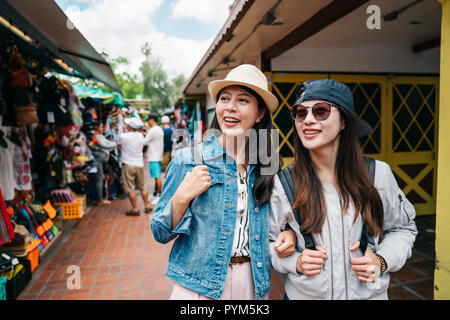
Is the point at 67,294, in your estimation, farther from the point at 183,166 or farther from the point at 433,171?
the point at 433,171

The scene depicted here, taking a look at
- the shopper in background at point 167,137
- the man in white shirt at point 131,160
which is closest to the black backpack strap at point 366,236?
the man in white shirt at point 131,160

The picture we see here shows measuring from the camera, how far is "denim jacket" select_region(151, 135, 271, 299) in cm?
142

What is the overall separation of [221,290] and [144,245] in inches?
147

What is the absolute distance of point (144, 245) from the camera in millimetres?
4816

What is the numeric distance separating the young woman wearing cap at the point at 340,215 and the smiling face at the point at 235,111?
23 cm

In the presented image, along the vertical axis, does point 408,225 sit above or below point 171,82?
below

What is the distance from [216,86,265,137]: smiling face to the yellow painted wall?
42.0 inches

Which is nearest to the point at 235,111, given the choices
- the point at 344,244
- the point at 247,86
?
Result: the point at 247,86

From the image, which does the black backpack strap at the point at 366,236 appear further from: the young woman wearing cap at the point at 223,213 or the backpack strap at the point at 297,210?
the young woman wearing cap at the point at 223,213

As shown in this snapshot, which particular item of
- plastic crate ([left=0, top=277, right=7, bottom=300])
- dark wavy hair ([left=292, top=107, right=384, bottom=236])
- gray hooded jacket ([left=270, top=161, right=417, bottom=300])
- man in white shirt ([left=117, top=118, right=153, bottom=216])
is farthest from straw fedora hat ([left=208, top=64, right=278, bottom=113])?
man in white shirt ([left=117, top=118, right=153, bottom=216])

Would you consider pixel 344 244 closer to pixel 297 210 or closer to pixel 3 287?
pixel 297 210

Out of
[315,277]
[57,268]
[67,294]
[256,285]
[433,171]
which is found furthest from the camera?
[433,171]

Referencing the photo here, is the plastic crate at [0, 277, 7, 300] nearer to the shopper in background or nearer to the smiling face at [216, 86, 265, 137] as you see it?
the smiling face at [216, 86, 265, 137]

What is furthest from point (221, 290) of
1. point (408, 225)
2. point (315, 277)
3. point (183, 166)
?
point (408, 225)
